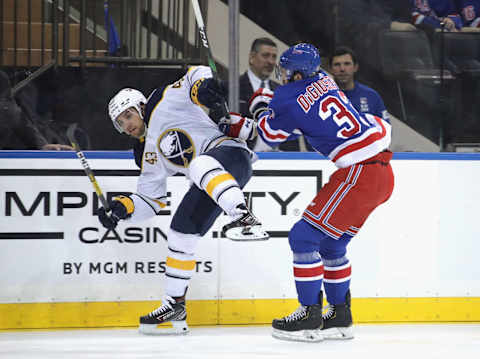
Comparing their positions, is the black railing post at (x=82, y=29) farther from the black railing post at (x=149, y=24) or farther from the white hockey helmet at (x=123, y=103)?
the white hockey helmet at (x=123, y=103)

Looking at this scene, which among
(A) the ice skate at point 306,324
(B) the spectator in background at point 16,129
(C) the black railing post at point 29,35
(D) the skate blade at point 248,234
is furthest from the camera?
(C) the black railing post at point 29,35

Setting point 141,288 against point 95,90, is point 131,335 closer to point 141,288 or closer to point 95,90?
point 141,288

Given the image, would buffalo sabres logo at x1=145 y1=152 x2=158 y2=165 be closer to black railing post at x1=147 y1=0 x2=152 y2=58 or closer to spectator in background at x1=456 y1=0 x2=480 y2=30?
black railing post at x1=147 y1=0 x2=152 y2=58

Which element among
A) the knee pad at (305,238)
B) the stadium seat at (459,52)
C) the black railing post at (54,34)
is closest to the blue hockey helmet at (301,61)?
the knee pad at (305,238)

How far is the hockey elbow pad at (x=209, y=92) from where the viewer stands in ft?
9.61

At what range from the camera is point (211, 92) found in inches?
115

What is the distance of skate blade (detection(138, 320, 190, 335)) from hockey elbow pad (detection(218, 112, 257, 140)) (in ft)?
2.62

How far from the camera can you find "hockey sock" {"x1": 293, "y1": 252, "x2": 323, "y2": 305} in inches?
116

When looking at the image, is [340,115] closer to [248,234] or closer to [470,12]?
[248,234]

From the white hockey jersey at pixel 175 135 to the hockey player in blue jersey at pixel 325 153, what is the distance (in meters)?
0.12

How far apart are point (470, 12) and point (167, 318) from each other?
225 centimetres

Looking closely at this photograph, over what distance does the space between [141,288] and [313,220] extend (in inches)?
35.0

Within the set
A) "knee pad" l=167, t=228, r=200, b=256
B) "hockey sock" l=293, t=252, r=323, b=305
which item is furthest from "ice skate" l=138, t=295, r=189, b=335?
"hockey sock" l=293, t=252, r=323, b=305

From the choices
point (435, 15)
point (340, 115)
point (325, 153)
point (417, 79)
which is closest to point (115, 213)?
point (325, 153)
